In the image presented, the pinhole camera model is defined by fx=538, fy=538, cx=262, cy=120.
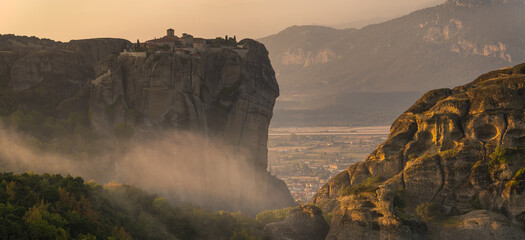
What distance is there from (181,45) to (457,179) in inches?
2710

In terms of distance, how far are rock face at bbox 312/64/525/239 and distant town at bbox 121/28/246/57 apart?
55.0 meters

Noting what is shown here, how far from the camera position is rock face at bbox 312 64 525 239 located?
4478cm

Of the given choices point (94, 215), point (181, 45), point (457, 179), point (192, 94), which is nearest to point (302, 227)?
point (457, 179)

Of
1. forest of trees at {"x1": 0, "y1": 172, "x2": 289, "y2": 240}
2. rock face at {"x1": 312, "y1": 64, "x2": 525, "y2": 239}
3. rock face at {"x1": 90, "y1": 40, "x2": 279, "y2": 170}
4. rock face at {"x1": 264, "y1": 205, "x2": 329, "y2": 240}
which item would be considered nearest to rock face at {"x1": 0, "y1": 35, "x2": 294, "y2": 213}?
rock face at {"x1": 90, "y1": 40, "x2": 279, "y2": 170}

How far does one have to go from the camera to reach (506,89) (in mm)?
47219

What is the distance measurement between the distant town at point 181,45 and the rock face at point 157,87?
45.3 inches

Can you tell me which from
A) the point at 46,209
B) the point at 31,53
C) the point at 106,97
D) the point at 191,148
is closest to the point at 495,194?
the point at 46,209

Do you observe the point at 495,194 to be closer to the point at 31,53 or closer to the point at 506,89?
the point at 506,89

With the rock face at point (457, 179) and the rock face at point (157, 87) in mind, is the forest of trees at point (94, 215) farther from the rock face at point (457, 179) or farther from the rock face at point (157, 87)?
the rock face at point (157, 87)

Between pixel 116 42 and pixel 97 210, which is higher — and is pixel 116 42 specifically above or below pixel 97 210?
above

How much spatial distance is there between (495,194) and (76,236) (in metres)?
35.1

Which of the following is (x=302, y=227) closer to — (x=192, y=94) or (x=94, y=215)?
(x=94, y=215)

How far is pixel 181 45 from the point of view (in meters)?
105

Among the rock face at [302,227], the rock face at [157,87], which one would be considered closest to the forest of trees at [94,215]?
the rock face at [302,227]
